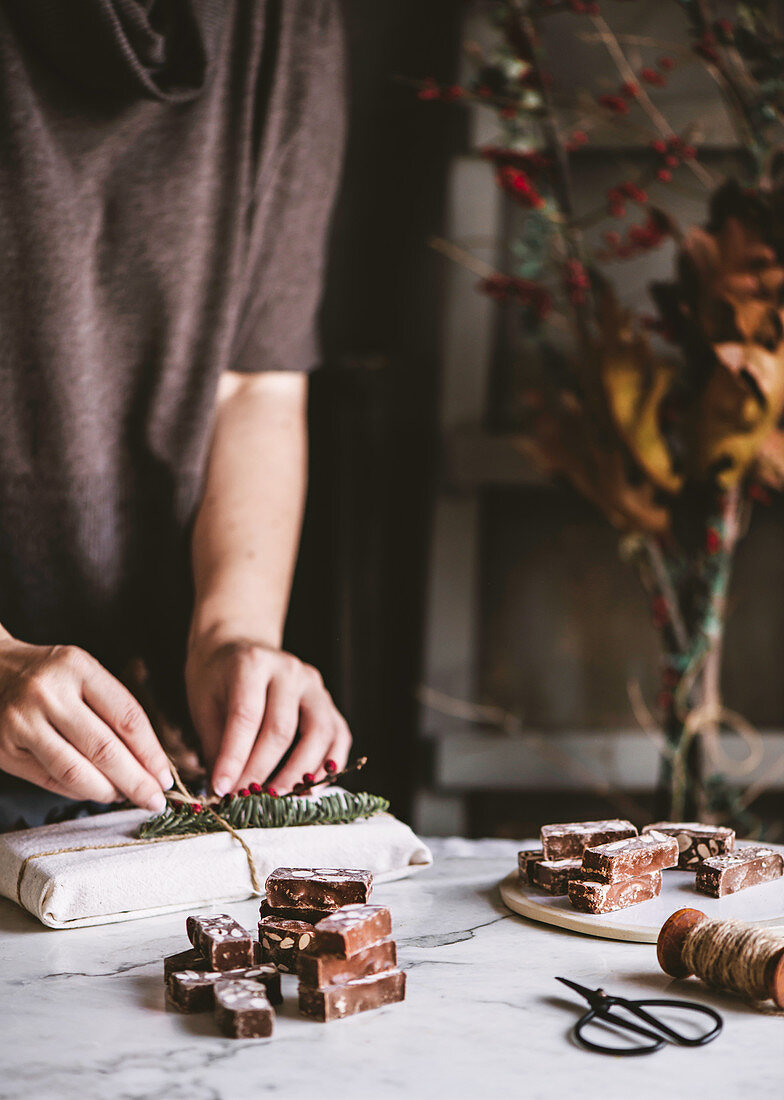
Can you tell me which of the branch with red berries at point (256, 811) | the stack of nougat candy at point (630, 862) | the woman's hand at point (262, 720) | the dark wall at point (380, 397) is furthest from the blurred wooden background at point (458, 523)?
the stack of nougat candy at point (630, 862)

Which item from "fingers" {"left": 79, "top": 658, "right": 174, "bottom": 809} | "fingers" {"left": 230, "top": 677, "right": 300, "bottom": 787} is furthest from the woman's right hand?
"fingers" {"left": 230, "top": 677, "right": 300, "bottom": 787}

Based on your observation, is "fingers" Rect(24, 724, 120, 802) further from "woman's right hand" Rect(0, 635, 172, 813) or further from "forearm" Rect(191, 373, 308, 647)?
"forearm" Rect(191, 373, 308, 647)

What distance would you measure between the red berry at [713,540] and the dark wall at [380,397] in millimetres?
498

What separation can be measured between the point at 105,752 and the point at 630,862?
1.32 ft

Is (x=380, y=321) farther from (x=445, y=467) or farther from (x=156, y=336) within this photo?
(x=156, y=336)

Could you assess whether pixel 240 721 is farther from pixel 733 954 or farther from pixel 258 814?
pixel 733 954

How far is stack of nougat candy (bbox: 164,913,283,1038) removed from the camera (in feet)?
1.71

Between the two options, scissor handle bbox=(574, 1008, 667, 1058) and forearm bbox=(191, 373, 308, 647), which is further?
forearm bbox=(191, 373, 308, 647)

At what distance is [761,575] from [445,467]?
0.58 meters

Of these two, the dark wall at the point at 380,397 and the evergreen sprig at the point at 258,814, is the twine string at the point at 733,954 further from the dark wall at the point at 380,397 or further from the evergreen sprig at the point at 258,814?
the dark wall at the point at 380,397

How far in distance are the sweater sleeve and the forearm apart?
44mm

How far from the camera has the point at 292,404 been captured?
1.29 metres

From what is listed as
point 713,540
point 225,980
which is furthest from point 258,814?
point 713,540

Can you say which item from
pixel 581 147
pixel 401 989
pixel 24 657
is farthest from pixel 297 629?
pixel 401 989
